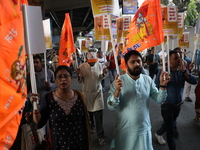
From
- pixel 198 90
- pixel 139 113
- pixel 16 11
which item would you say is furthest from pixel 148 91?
pixel 198 90

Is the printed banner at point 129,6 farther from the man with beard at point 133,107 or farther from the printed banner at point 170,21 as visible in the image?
the man with beard at point 133,107

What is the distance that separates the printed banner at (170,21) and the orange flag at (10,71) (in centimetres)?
234

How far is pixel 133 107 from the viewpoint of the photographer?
2141 mm

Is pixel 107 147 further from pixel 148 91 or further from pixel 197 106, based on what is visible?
pixel 197 106

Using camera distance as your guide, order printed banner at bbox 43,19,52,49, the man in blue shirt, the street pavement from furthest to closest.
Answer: printed banner at bbox 43,19,52,49, the street pavement, the man in blue shirt

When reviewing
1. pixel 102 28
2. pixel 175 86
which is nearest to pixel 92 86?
pixel 102 28

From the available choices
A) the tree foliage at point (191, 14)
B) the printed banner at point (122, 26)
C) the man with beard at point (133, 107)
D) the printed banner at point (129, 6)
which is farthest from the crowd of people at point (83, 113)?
the tree foliage at point (191, 14)

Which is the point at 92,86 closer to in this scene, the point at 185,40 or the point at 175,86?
the point at 175,86

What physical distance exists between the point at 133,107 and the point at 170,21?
1.71 m

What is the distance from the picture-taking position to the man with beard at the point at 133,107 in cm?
211

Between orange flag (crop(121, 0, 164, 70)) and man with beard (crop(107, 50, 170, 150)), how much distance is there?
1.28 feet

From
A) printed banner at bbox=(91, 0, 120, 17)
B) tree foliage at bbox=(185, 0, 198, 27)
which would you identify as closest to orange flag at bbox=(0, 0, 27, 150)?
printed banner at bbox=(91, 0, 120, 17)

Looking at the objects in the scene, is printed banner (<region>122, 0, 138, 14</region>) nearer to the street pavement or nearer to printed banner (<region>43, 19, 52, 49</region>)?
the street pavement

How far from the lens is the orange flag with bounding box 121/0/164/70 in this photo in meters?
2.34
